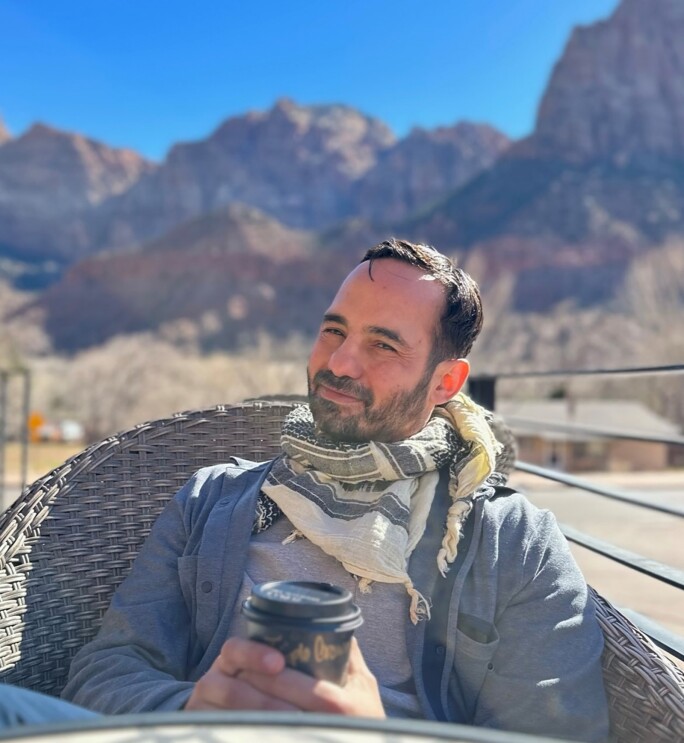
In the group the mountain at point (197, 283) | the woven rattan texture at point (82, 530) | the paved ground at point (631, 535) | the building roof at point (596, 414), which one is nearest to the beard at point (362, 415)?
the woven rattan texture at point (82, 530)

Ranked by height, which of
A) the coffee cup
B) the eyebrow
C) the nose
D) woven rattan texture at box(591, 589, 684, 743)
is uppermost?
the eyebrow

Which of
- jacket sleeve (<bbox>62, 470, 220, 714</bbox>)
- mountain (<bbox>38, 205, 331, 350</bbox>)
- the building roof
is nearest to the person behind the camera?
jacket sleeve (<bbox>62, 470, 220, 714</bbox>)

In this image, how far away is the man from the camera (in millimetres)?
1092

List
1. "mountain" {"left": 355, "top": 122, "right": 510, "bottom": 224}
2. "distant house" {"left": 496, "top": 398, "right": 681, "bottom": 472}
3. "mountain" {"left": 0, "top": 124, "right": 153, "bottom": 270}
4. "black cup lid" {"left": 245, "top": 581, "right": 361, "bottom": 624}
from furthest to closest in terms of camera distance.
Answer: "mountain" {"left": 355, "top": 122, "right": 510, "bottom": 224} → "mountain" {"left": 0, "top": 124, "right": 153, "bottom": 270} → "distant house" {"left": 496, "top": 398, "right": 681, "bottom": 472} → "black cup lid" {"left": 245, "top": 581, "right": 361, "bottom": 624}

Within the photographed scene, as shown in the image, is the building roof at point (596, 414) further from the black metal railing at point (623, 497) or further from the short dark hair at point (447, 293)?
the short dark hair at point (447, 293)

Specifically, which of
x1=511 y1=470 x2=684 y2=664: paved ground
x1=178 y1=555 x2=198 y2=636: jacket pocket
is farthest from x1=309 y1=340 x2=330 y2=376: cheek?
x1=511 y1=470 x2=684 y2=664: paved ground

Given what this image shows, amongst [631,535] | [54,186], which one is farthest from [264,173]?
[631,535]

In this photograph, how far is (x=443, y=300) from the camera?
1311 mm

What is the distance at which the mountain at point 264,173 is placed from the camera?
84250 mm

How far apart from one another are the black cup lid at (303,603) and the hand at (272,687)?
5 cm

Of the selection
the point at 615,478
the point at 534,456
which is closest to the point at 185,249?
the point at 534,456

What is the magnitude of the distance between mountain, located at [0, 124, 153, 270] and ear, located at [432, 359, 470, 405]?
79538 mm

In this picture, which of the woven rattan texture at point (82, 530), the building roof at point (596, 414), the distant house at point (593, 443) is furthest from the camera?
the distant house at point (593, 443)

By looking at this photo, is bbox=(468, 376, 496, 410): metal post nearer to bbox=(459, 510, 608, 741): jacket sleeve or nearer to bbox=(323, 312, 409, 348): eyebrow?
bbox=(323, 312, 409, 348): eyebrow
